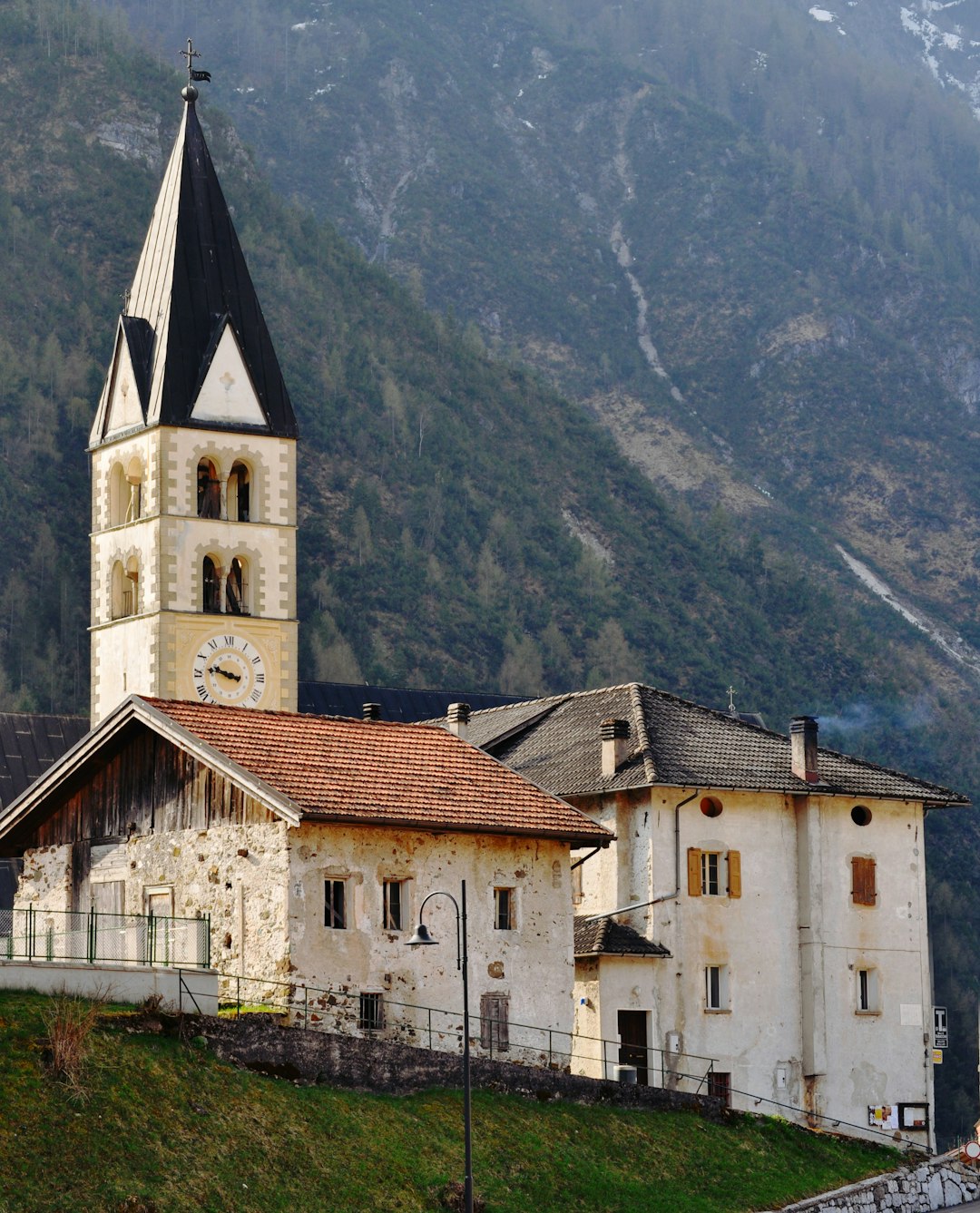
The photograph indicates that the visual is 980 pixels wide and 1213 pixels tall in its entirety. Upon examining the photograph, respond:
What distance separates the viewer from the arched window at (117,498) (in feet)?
265

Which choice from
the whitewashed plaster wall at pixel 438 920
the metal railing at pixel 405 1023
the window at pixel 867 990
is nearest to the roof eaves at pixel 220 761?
the whitewashed plaster wall at pixel 438 920

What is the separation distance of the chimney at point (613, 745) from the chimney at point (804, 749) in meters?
4.30

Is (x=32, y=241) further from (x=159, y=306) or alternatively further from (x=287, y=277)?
(x=159, y=306)

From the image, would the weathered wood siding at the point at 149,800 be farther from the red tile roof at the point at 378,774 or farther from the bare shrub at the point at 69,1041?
the bare shrub at the point at 69,1041

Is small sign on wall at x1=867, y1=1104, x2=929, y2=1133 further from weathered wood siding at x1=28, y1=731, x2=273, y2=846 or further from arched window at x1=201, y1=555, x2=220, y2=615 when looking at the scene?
arched window at x1=201, y1=555, x2=220, y2=615

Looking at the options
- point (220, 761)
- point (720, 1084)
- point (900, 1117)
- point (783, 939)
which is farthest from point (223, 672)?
point (220, 761)

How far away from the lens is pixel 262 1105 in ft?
143

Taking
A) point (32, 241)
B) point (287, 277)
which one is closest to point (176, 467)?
point (32, 241)

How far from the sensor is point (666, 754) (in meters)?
64.1

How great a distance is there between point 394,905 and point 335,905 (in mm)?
1509

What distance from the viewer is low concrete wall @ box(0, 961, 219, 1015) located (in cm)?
4403

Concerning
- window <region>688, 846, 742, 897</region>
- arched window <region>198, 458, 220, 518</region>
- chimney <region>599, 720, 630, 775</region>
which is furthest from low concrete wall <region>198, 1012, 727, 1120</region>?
arched window <region>198, 458, 220, 518</region>

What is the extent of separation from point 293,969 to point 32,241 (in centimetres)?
13317

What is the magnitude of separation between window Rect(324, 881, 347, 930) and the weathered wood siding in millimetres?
1854
